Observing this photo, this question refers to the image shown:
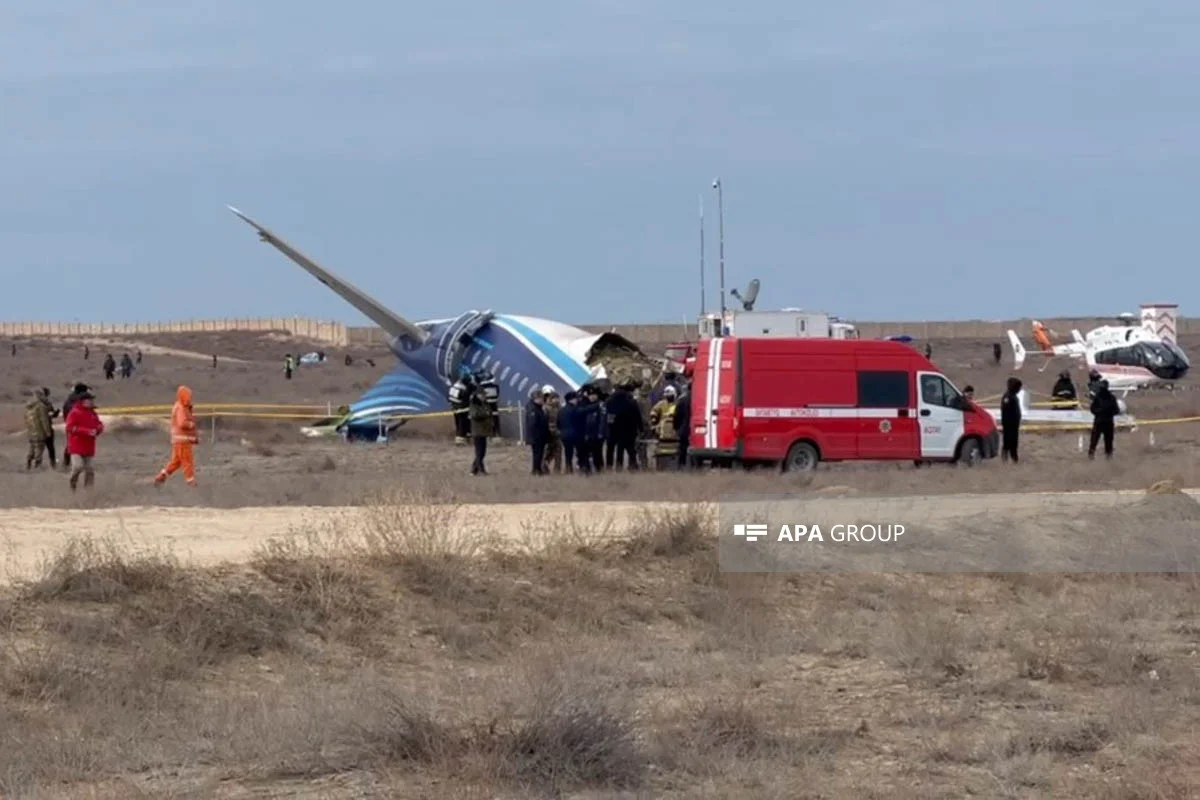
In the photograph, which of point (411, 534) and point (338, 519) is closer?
point (411, 534)

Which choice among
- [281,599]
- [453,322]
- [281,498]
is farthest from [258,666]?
[453,322]

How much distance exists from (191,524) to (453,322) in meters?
23.0

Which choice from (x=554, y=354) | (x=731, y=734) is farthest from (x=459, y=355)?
(x=731, y=734)

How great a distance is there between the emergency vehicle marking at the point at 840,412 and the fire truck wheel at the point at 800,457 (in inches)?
19.4

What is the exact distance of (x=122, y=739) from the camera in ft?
35.3

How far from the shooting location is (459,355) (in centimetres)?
4097

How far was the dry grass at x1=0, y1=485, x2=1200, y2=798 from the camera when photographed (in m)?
10.1

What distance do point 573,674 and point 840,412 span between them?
56.1 ft

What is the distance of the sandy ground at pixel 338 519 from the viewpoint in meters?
16.2

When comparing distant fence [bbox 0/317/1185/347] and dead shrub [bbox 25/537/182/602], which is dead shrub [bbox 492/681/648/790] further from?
distant fence [bbox 0/317/1185/347]

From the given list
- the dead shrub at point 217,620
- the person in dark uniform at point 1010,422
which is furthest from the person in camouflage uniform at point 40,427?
the dead shrub at point 217,620

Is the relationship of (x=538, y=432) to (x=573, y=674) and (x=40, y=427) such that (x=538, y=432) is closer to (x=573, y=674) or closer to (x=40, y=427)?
(x=40, y=427)

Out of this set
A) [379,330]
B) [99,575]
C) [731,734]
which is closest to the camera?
[731,734]

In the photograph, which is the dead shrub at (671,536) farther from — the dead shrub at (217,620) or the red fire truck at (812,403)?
the red fire truck at (812,403)
